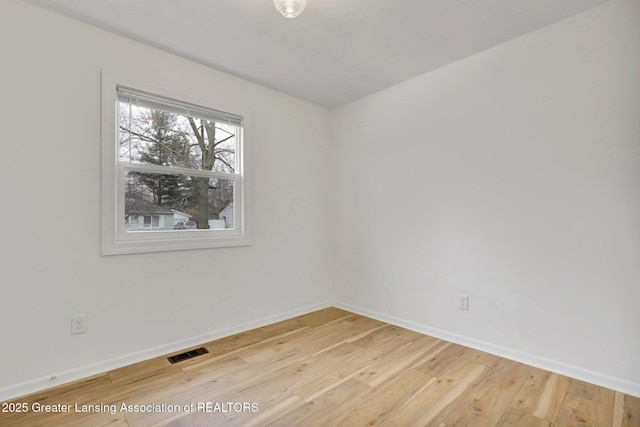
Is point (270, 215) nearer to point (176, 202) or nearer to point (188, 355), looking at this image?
point (176, 202)

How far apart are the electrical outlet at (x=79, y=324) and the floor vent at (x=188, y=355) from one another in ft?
2.05

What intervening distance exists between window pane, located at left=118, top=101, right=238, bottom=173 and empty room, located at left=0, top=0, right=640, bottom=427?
0.8 inches

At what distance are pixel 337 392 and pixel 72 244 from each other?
6.50ft

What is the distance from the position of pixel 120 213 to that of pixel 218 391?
1.43m

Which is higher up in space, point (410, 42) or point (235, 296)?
point (410, 42)

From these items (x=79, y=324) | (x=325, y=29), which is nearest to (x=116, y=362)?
(x=79, y=324)

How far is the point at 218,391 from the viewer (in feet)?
6.40

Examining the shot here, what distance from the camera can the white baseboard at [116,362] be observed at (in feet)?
6.19

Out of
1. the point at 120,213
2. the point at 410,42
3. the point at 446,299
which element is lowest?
the point at 446,299

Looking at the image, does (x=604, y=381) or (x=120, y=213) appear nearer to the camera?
(x=604, y=381)

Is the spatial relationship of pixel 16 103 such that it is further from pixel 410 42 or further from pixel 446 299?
pixel 446 299

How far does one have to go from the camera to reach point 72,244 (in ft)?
6.83

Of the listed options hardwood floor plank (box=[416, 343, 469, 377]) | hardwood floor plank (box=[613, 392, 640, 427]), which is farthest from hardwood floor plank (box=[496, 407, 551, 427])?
hardwood floor plank (box=[416, 343, 469, 377])

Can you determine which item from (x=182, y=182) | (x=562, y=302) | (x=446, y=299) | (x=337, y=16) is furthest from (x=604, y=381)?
(x=182, y=182)
